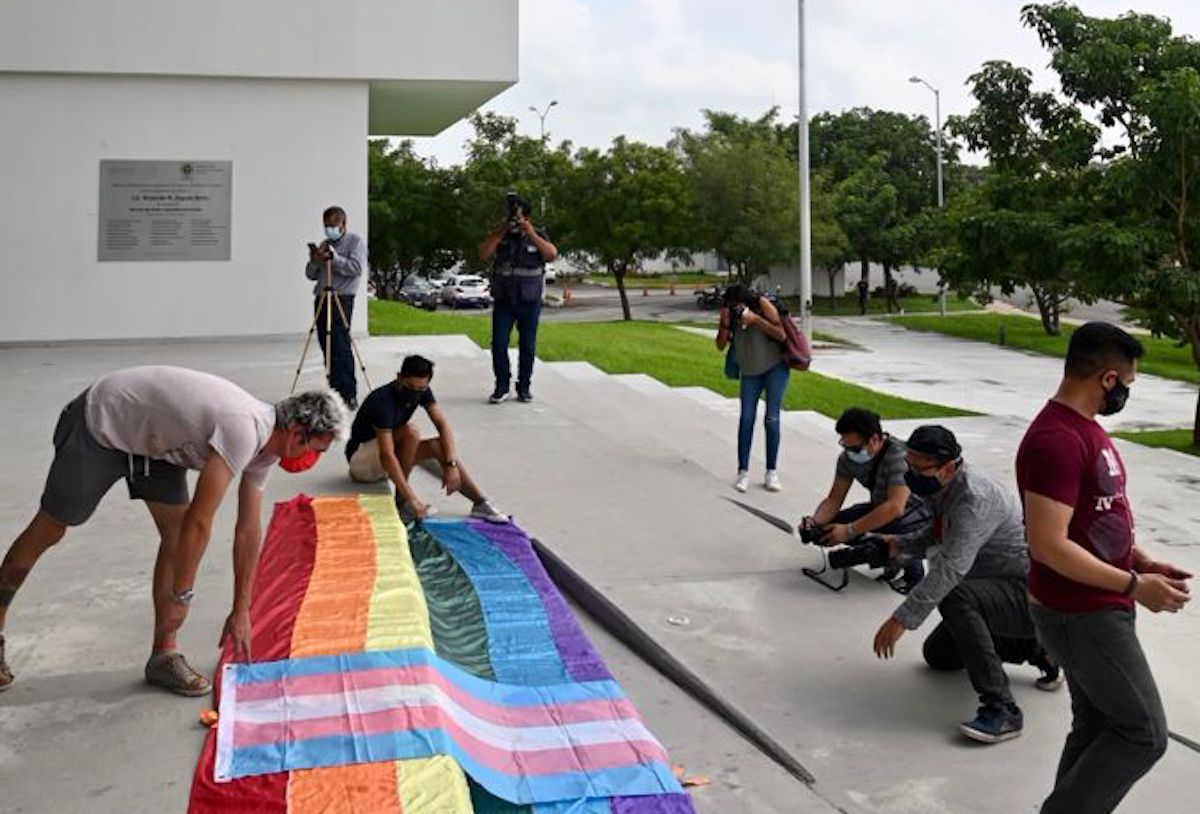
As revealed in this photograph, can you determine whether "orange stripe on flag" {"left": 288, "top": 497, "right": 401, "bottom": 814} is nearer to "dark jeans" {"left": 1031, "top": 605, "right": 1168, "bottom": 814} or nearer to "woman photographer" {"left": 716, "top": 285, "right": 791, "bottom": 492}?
"dark jeans" {"left": 1031, "top": 605, "right": 1168, "bottom": 814}

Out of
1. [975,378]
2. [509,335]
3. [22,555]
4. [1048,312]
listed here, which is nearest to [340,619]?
[22,555]

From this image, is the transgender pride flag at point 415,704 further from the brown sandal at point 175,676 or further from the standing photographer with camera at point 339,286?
the standing photographer with camera at point 339,286

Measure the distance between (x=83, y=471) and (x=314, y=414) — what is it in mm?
893

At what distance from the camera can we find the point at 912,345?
1130 inches

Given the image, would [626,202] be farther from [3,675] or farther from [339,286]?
[3,675]

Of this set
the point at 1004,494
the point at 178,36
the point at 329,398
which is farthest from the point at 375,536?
the point at 178,36

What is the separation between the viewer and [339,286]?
9484 millimetres

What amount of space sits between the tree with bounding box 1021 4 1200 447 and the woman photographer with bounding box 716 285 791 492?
24.4 feet

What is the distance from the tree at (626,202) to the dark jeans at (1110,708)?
3099 cm

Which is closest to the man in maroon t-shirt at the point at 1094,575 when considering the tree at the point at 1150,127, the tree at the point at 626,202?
the tree at the point at 1150,127

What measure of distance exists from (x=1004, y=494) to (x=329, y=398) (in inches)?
102

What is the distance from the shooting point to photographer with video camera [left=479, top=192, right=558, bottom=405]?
9.45 m

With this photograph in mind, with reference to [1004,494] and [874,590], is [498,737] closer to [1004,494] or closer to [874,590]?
[1004,494]

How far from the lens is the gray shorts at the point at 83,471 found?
3.97 meters
